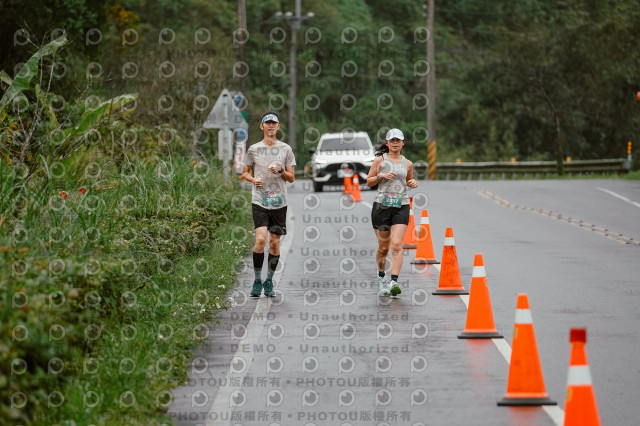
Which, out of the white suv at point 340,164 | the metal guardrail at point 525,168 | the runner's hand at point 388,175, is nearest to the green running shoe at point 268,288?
the runner's hand at point 388,175

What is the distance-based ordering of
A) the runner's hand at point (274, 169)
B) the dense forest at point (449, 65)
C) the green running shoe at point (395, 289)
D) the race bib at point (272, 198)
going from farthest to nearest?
the dense forest at point (449, 65), the green running shoe at point (395, 289), the race bib at point (272, 198), the runner's hand at point (274, 169)

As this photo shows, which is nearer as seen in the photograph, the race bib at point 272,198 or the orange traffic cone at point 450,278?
the race bib at point 272,198

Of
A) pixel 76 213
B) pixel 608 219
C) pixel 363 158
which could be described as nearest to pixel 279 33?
pixel 363 158

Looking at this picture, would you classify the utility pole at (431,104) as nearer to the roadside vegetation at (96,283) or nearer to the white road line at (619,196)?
the white road line at (619,196)

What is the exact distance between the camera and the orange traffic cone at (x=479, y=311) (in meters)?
11.1

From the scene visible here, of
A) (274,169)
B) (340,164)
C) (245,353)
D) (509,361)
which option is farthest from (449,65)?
(509,361)

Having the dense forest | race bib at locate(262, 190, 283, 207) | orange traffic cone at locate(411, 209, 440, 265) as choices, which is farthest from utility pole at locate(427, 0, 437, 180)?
race bib at locate(262, 190, 283, 207)

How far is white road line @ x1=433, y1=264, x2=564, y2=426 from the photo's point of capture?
8070 mm

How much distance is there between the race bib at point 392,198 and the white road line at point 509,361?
4.34 feet

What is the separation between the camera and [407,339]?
11258mm

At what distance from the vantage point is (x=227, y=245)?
728 inches

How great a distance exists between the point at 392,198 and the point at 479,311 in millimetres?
3017

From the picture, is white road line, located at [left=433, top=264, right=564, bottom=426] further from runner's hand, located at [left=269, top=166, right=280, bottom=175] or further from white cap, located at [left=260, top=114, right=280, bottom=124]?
white cap, located at [left=260, top=114, right=280, bottom=124]

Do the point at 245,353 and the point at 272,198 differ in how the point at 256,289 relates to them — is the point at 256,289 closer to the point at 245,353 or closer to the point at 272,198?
the point at 272,198
